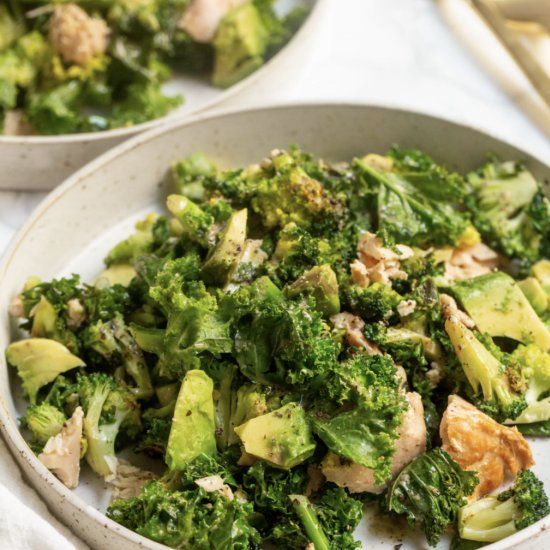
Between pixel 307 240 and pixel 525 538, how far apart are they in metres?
1.29

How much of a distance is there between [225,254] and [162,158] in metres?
1.15

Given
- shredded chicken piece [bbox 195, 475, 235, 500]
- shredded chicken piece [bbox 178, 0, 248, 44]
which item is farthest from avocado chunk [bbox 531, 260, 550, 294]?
shredded chicken piece [bbox 178, 0, 248, 44]

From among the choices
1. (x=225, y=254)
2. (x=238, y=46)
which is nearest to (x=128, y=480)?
(x=225, y=254)

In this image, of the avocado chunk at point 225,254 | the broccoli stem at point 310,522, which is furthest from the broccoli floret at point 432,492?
the avocado chunk at point 225,254

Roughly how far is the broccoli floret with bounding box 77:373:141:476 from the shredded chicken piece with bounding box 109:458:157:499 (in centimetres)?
3

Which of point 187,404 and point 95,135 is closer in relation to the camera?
point 187,404

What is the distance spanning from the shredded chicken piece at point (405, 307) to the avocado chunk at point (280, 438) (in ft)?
1.95

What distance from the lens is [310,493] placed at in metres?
2.96

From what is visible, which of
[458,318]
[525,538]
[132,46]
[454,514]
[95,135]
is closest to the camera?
[525,538]

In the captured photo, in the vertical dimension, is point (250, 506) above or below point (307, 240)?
below

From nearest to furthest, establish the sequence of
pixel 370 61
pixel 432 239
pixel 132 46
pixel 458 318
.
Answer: pixel 458 318, pixel 432 239, pixel 132 46, pixel 370 61

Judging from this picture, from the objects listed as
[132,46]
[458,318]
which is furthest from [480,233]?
[132,46]

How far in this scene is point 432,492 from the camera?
2842 millimetres

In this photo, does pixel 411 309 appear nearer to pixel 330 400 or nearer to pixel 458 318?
pixel 458 318
